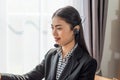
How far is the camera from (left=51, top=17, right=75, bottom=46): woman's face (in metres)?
1.40

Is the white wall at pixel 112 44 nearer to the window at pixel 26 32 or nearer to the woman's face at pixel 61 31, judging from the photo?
the window at pixel 26 32

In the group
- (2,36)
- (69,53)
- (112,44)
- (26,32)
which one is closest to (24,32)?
(26,32)

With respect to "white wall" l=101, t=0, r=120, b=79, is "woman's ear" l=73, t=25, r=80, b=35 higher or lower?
higher

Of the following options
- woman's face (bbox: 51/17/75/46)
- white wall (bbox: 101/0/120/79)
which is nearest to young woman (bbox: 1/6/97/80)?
woman's face (bbox: 51/17/75/46)

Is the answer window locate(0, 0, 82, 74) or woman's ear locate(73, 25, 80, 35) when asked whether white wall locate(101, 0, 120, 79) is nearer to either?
window locate(0, 0, 82, 74)

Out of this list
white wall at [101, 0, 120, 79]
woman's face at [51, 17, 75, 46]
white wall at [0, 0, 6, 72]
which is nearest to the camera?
woman's face at [51, 17, 75, 46]

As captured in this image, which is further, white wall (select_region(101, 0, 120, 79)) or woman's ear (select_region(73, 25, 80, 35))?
white wall (select_region(101, 0, 120, 79))

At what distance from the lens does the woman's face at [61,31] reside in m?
1.40

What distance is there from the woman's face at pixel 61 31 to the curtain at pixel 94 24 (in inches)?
37.5

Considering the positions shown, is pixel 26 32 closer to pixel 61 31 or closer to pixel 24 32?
pixel 24 32

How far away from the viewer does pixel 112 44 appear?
280 cm

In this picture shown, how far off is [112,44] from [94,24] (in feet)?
1.93

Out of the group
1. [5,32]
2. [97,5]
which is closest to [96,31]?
[97,5]

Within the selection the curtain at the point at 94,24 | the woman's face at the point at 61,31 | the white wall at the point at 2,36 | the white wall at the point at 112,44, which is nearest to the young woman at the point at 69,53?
the woman's face at the point at 61,31
